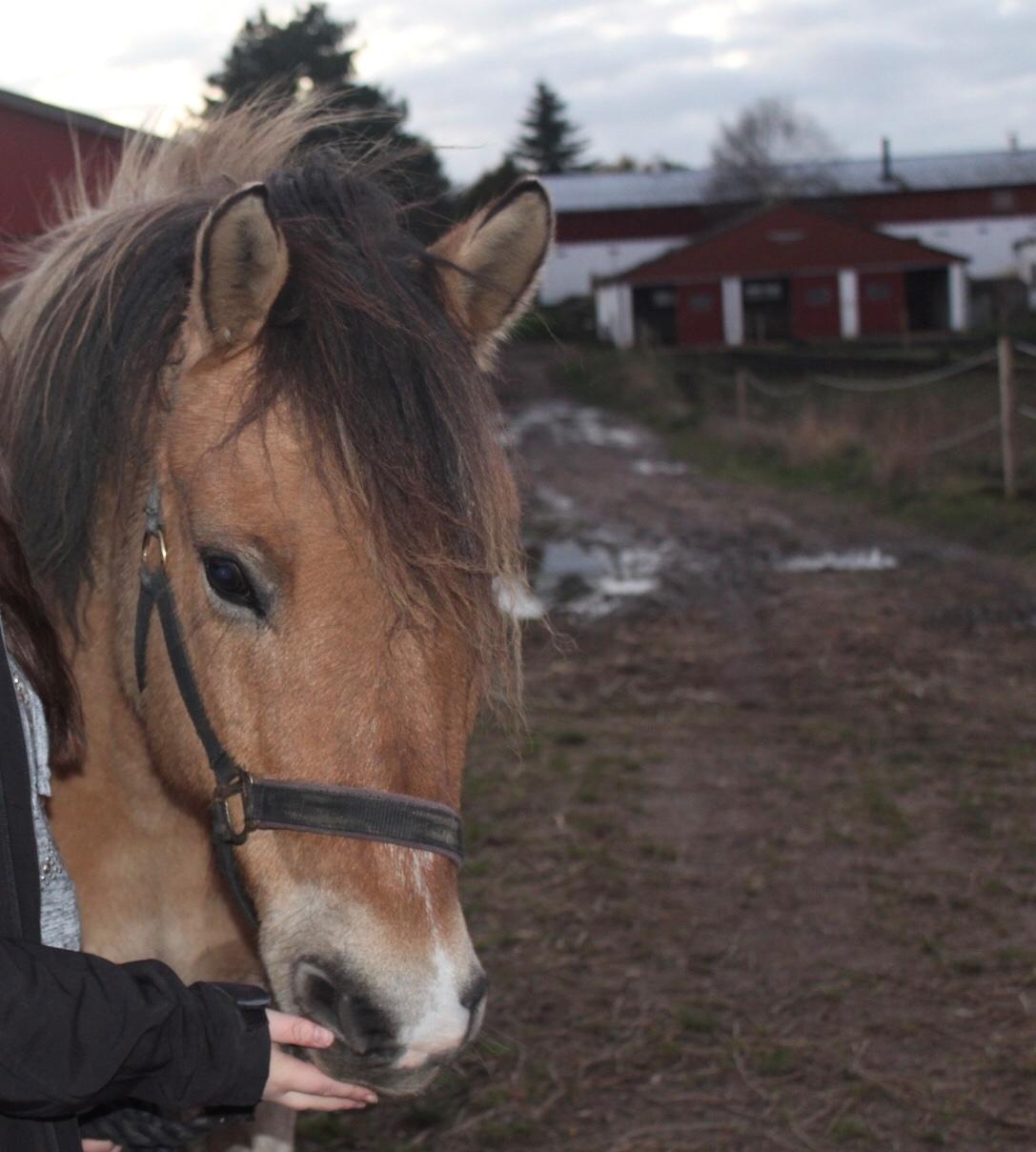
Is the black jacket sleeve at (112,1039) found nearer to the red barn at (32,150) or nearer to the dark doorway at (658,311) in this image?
the red barn at (32,150)

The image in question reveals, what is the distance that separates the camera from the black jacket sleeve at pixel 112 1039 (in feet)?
4.23

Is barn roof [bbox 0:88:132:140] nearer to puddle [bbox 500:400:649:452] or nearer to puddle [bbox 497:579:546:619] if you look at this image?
puddle [bbox 497:579:546:619]

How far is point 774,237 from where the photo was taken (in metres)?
39.5

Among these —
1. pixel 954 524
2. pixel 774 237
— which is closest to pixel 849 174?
pixel 774 237

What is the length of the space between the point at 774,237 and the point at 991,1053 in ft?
127

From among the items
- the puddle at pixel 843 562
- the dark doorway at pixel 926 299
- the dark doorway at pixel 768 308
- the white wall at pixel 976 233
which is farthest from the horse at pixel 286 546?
the white wall at pixel 976 233

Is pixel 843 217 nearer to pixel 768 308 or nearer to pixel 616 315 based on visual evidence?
pixel 768 308

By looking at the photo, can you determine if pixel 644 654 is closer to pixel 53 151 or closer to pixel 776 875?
pixel 776 875

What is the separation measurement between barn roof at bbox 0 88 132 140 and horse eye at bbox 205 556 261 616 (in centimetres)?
251

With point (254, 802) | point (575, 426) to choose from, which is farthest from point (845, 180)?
point (254, 802)

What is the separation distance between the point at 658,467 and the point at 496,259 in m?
14.2

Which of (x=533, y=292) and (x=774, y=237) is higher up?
(x=774, y=237)

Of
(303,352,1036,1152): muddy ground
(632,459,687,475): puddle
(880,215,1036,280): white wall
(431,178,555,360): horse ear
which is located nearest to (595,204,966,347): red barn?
(880,215,1036,280): white wall

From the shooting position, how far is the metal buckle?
5.50 feet
